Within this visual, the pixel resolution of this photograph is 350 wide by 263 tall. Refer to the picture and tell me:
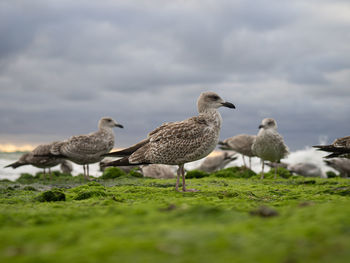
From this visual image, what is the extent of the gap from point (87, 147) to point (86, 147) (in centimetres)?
4

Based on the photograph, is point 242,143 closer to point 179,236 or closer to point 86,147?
point 86,147

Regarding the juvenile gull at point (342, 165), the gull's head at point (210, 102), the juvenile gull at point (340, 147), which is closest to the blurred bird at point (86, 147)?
the gull's head at point (210, 102)

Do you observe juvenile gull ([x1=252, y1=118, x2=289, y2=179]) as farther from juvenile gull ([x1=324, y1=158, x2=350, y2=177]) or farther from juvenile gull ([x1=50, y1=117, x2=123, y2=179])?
juvenile gull ([x1=50, y1=117, x2=123, y2=179])

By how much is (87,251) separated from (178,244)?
754 mm

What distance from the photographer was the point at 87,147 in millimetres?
15656

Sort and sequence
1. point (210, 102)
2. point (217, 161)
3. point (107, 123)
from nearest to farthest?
point (210, 102), point (107, 123), point (217, 161)

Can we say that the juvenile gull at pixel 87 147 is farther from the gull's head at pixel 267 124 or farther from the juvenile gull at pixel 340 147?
the juvenile gull at pixel 340 147

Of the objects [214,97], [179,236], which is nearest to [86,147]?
[214,97]

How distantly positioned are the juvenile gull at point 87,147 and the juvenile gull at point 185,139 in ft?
21.4

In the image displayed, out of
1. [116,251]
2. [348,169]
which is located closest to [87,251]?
[116,251]

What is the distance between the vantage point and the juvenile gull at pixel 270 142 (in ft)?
52.9

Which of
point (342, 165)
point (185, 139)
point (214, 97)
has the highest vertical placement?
point (214, 97)

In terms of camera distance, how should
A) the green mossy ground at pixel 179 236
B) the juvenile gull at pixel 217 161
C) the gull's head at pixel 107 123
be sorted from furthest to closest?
the juvenile gull at pixel 217 161
the gull's head at pixel 107 123
the green mossy ground at pixel 179 236

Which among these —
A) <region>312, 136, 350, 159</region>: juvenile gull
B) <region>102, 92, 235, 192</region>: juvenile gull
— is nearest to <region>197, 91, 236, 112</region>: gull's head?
<region>102, 92, 235, 192</region>: juvenile gull
